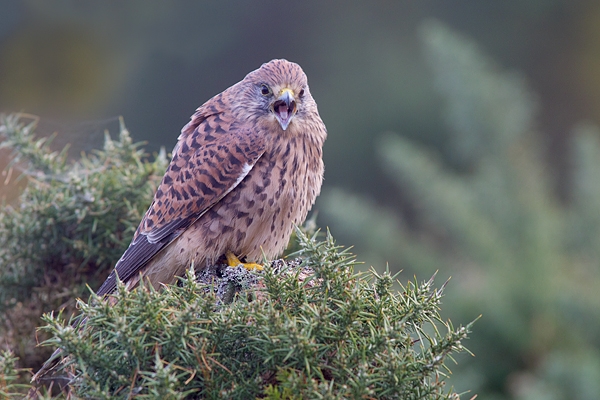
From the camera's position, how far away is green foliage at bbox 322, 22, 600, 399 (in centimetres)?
532

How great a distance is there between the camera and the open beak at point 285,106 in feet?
11.4

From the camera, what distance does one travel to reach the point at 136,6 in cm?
1239

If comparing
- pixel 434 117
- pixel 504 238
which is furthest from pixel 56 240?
pixel 434 117

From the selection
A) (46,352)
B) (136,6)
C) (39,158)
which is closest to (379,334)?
(46,352)

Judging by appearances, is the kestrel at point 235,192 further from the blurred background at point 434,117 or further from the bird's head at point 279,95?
the blurred background at point 434,117

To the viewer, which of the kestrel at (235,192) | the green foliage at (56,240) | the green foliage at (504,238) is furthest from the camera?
the green foliage at (504,238)

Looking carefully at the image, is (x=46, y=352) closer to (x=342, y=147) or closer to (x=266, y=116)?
(x=266, y=116)

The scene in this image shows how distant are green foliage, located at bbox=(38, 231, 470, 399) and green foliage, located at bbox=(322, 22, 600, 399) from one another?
8.76 ft

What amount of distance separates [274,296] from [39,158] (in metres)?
1.79

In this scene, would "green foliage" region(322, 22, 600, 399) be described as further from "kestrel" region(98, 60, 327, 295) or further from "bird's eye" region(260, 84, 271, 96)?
"bird's eye" region(260, 84, 271, 96)

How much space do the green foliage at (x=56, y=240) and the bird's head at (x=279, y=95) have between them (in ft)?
2.34

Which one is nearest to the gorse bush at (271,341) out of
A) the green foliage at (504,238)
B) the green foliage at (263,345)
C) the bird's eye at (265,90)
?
the green foliage at (263,345)

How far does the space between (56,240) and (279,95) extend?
1.23 metres

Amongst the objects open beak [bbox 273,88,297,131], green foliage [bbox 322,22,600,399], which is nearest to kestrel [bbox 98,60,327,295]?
open beak [bbox 273,88,297,131]
